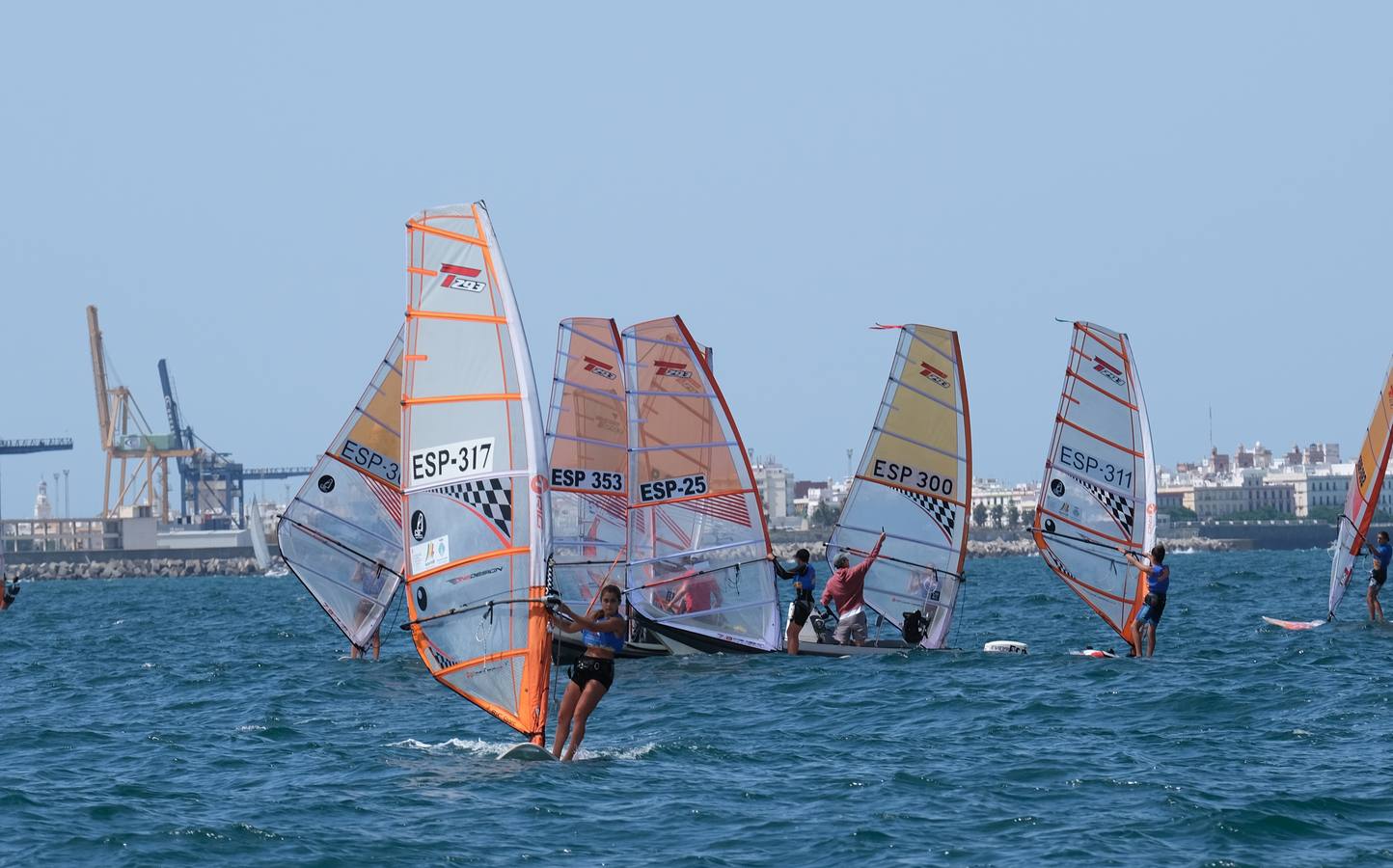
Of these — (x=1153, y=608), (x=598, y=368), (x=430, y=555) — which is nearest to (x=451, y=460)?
(x=430, y=555)

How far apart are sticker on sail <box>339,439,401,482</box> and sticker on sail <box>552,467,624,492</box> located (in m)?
2.14

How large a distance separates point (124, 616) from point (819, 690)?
2936 cm

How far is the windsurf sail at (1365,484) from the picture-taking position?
2347 cm

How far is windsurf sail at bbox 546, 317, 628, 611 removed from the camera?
72.4ft

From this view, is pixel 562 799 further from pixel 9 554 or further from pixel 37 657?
pixel 9 554

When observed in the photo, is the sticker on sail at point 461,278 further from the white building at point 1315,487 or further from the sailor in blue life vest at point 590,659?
the white building at point 1315,487

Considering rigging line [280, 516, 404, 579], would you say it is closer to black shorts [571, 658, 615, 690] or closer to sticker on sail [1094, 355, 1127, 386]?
sticker on sail [1094, 355, 1127, 386]

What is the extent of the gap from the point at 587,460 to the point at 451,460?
9053 mm

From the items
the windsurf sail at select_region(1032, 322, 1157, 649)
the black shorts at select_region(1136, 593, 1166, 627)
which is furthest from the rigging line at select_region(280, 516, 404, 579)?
the black shorts at select_region(1136, 593, 1166, 627)

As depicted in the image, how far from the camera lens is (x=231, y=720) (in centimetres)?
1686

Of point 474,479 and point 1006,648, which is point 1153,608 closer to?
point 1006,648

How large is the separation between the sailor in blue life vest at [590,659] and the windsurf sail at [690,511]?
7710 millimetres

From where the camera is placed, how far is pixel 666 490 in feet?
68.5

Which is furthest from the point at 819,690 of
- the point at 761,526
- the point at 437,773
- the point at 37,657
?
the point at 37,657
